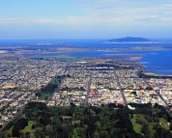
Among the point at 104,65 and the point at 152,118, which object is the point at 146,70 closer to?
the point at 104,65

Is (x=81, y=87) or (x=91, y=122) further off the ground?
(x=91, y=122)

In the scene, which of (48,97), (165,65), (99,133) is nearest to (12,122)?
(99,133)

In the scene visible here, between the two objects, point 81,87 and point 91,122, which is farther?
point 81,87

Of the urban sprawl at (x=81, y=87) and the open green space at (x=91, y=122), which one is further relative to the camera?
the urban sprawl at (x=81, y=87)

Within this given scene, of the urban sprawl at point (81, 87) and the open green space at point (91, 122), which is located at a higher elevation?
the open green space at point (91, 122)

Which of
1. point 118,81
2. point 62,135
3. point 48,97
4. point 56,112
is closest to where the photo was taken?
point 62,135

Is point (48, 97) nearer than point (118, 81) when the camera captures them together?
Yes

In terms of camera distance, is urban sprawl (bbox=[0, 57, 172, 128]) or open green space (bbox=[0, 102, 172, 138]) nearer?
open green space (bbox=[0, 102, 172, 138])

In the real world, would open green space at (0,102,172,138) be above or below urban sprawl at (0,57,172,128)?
above
